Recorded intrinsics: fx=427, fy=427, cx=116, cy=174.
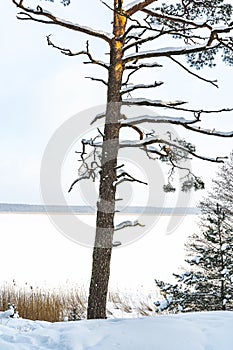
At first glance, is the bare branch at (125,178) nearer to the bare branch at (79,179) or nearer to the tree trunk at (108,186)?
the tree trunk at (108,186)

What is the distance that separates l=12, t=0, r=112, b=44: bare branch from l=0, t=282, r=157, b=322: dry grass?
3564 millimetres

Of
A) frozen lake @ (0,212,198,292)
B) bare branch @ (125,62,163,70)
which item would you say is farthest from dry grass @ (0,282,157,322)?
bare branch @ (125,62,163,70)

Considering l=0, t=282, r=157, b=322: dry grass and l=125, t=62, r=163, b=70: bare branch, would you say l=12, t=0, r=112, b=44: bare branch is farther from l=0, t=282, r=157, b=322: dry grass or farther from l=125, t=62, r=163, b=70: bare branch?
l=0, t=282, r=157, b=322: dry grass

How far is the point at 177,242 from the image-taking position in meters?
15.1

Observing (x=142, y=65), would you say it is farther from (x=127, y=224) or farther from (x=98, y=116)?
(x=127, y=224)

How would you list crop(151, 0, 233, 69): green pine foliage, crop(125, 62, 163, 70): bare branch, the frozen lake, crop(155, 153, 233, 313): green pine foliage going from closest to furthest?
crop(125, 62, 163, 70): bare branch
crop(151, 0, 233, 69): green pine foliage
crop(155, 153, 233, 313): green pine foliage
the frozen lake

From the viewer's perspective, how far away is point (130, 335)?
2.59 metres

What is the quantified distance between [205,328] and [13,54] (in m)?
10.8

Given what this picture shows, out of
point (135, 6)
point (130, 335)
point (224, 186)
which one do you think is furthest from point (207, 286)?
point (224, 186)

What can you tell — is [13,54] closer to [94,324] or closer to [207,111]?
[207,111]

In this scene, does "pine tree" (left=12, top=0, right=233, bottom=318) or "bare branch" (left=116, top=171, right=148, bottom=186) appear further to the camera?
"bare branch" (left=116, top=171, right=148, bottom=186)

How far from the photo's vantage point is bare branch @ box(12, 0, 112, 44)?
4637 mm

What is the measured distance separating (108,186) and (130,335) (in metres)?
2.25

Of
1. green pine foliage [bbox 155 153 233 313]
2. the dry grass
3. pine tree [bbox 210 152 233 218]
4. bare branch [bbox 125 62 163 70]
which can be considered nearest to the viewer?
bare branch [bbox 125 62 163 70]
